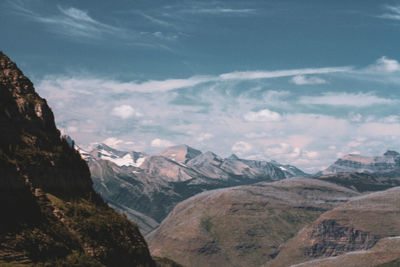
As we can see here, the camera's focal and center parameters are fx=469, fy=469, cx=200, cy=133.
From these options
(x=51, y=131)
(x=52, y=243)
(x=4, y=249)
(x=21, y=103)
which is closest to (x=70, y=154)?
(x=51, y=131)

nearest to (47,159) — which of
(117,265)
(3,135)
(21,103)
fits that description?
(3,135)

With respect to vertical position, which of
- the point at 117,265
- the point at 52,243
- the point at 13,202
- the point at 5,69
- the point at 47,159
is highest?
the point at 5,69

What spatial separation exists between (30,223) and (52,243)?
3965 mm

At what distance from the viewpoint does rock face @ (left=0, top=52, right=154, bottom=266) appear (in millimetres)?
Result: 59562

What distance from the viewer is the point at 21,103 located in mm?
80250

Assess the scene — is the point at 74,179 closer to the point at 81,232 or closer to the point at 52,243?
the point at 81,232

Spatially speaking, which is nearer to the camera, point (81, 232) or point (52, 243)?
point (52, 243)

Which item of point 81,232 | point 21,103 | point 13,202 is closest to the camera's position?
point 13,202

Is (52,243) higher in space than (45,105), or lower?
lower

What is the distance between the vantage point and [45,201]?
6881 centimetres

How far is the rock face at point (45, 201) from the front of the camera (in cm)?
5956

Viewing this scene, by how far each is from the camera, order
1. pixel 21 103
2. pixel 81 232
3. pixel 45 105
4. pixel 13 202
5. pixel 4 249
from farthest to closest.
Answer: pixel 45 105
pixel 21 103
pixel 81 232
pixel 13 202
pixel 4 249

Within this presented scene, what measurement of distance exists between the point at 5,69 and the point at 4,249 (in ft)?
141

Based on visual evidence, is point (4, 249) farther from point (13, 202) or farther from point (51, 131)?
point (51, 131)
